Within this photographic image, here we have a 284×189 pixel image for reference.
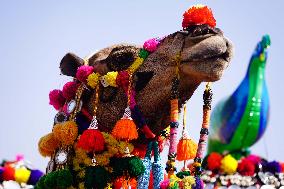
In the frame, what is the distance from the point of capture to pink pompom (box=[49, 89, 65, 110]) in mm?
5008

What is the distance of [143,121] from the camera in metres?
4.46

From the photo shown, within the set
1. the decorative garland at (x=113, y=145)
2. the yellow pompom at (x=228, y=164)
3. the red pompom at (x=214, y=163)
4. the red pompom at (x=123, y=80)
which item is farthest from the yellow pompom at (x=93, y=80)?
the yellow pompom at (x=228, y=164)

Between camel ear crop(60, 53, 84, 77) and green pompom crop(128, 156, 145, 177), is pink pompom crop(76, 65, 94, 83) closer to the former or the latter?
camel ear crop(60, 53, 84, 77)

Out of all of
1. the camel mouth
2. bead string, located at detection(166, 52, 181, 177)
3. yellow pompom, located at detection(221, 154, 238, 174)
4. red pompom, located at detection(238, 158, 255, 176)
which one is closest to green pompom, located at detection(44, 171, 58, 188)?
bead string, located at detection(166, 52, 181, 177)

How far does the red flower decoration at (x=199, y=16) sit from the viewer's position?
13.9 feet

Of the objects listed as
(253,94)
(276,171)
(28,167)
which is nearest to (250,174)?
(276,171)

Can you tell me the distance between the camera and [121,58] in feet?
15.3

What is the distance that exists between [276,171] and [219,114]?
8131mm

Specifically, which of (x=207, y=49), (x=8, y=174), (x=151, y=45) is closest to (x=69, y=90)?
(x=151, y=45)

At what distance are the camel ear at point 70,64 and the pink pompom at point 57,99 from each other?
0.61ft

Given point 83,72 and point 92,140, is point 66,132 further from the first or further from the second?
point 83,72

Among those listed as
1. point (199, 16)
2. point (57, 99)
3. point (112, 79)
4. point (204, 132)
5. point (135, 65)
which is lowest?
point (204, 132)

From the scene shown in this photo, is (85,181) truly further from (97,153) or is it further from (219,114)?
(219,114)

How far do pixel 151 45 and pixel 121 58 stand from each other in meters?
0.27
